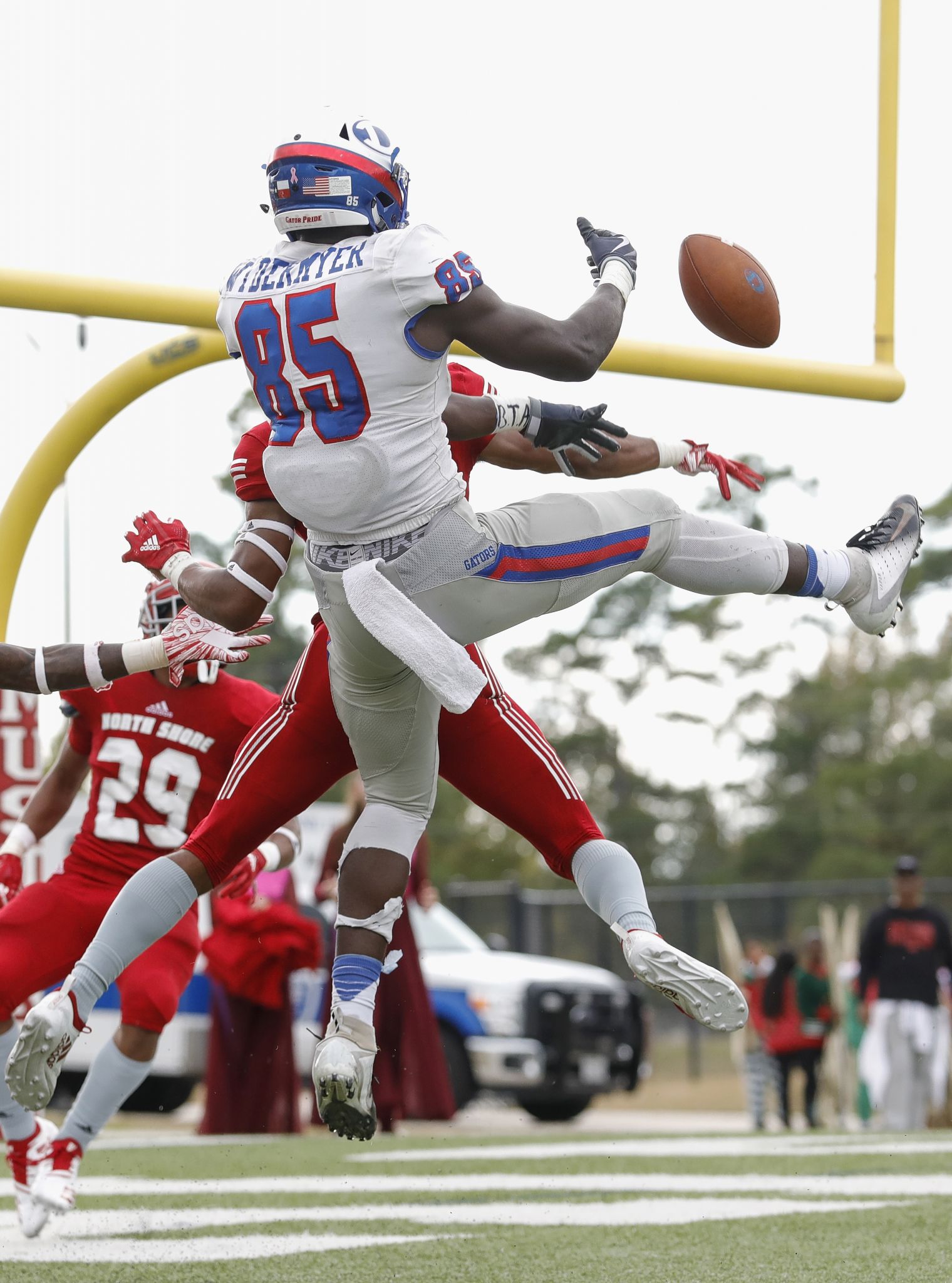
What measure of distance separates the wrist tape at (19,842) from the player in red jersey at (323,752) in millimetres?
1386

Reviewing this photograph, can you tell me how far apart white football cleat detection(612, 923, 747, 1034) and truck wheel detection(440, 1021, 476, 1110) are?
7641mm

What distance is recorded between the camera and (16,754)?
6691mm

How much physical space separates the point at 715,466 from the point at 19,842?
249 centimetres

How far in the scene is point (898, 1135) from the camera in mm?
9031

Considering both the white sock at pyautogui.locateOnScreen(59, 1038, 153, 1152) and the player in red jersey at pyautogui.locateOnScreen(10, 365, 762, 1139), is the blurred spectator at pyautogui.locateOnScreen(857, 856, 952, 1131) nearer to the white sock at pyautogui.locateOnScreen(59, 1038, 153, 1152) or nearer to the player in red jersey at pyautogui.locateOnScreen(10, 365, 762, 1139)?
the white sock at pyautogui.locateOnScreen(59, 1038, 153, 1152)

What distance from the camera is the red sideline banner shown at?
6.64 metres

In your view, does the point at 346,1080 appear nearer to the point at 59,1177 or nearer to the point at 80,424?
the point at 59,1177

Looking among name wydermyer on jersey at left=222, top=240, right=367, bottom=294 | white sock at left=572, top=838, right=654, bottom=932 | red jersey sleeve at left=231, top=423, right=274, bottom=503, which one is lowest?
white sock at left=572, top=838, right=654, bottom=932

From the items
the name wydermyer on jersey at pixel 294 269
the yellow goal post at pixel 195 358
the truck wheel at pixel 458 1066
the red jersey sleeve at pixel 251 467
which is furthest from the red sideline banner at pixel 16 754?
the truck wheel at pixel 458 1066

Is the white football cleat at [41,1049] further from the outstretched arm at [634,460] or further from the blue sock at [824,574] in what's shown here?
the blue sock at [824,574]

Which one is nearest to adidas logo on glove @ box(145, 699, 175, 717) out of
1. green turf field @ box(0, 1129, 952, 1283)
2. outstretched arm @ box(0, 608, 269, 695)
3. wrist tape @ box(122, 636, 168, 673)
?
outstretched arm @ box(0, 608, 269, 695)

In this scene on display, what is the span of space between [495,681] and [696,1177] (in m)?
3.03

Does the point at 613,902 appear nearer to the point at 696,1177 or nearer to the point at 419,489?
the point at 419,489

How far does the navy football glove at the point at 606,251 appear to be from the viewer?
162 inches
